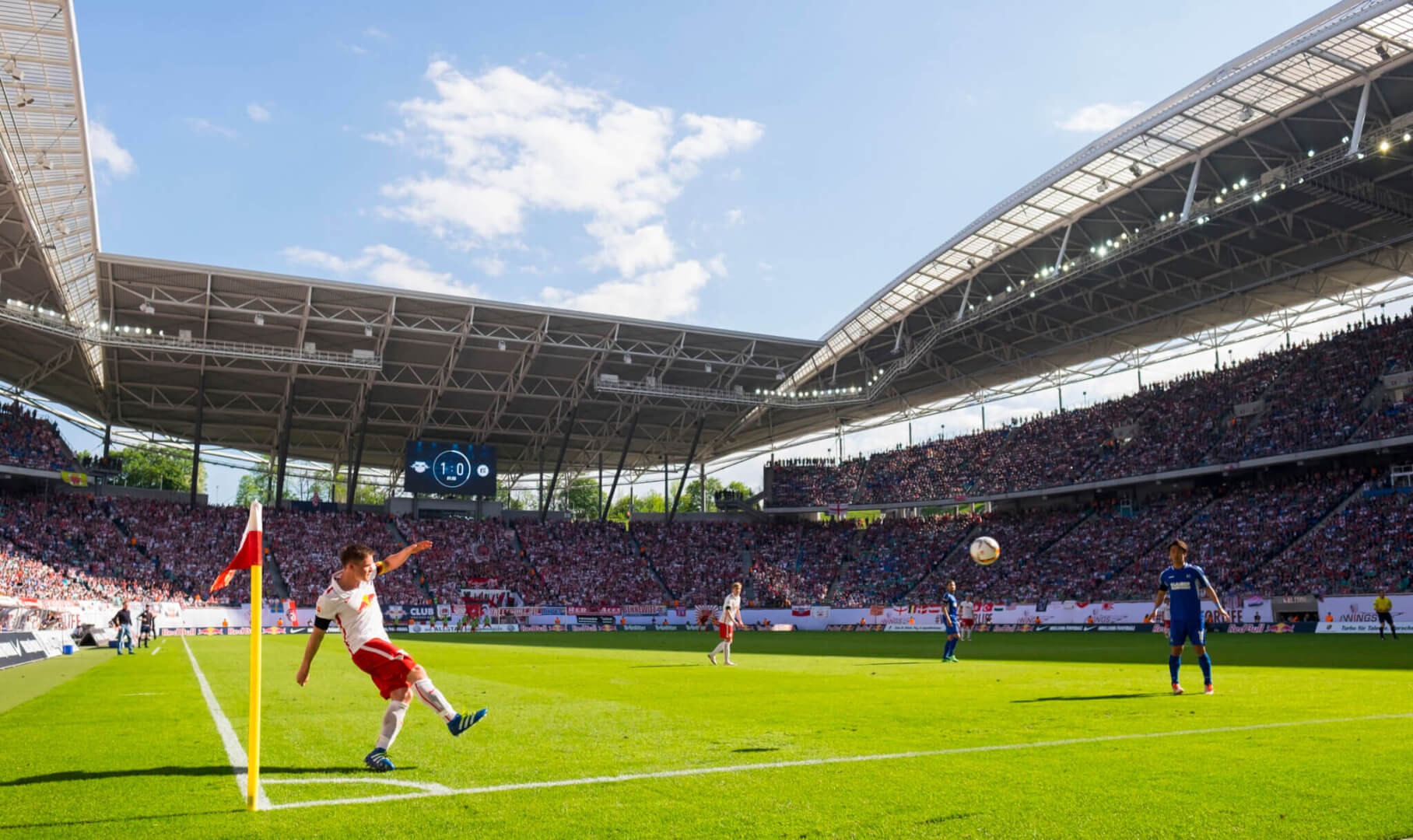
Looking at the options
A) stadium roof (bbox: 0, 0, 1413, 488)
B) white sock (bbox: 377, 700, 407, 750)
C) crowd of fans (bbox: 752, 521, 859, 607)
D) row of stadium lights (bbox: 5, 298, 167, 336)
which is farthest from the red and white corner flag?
crowd of fans (bbox: 752, 521, 859, 607)

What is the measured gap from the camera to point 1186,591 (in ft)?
44.4

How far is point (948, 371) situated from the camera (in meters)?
63.5

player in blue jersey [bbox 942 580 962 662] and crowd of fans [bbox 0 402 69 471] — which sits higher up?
crowd of fans [bbox 0 402 69 471]

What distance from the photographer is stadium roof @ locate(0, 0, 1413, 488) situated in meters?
34.0

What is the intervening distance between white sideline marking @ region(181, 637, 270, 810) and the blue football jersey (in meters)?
11.3

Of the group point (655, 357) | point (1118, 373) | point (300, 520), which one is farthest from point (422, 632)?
point (1118, 373)

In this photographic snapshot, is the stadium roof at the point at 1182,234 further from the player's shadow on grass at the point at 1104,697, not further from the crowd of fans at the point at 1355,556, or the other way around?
the player's shadow on grass at the point at 1104,697

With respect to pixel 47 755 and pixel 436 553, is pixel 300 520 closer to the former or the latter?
pixel 436 553

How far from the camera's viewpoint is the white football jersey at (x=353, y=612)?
8.02m

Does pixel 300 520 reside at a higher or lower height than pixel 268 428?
lower

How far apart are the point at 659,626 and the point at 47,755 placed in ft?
171

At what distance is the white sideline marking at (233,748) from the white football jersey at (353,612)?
4.01ft

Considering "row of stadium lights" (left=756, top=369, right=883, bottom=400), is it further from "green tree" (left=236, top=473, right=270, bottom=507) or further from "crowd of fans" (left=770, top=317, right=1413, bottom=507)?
"green tree" (left=236, top=473, right=270, bottom=507)

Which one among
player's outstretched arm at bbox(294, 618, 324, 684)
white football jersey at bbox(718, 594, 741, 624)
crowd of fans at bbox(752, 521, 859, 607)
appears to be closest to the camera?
player's outstretched arm at bbox(294, 618, 324, 684)
